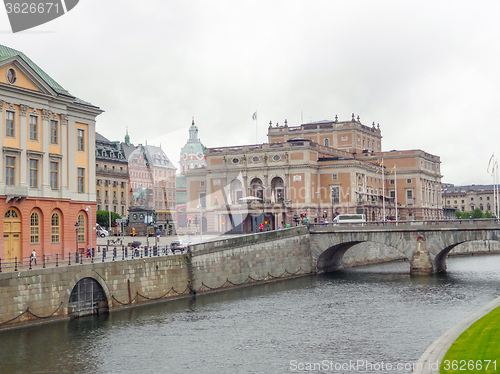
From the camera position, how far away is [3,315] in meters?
42.9

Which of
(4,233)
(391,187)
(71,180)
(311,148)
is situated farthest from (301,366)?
(391,187)

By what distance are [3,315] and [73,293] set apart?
22.4 ft

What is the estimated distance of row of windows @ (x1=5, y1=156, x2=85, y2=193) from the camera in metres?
54.2

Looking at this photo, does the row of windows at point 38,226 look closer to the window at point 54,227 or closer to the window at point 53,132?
the window at point 54,227

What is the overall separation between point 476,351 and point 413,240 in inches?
1983

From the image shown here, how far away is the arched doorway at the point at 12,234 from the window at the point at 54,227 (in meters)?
4.16

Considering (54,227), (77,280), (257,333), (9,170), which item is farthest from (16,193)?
(257,333)

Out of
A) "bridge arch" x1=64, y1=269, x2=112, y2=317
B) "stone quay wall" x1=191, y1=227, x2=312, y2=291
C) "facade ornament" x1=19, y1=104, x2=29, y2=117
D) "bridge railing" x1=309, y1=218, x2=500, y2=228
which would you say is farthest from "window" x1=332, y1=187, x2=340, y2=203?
"bridge arch" x1=64, y1=269, x2=112, y2=317

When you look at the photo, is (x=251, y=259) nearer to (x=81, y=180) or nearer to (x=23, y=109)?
(x=81, y=180)

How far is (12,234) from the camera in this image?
54.0 metres

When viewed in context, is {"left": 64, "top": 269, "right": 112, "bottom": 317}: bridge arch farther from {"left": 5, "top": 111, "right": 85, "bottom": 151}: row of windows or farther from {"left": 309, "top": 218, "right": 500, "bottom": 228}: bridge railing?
{"left": 309, "top": 218, "right": 500, "bottom": 228}: bridge railing

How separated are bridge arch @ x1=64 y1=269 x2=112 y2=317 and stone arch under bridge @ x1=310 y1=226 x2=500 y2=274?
37.9 m

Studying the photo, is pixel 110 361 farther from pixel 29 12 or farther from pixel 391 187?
pixel 391 187

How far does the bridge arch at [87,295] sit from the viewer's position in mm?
48500
